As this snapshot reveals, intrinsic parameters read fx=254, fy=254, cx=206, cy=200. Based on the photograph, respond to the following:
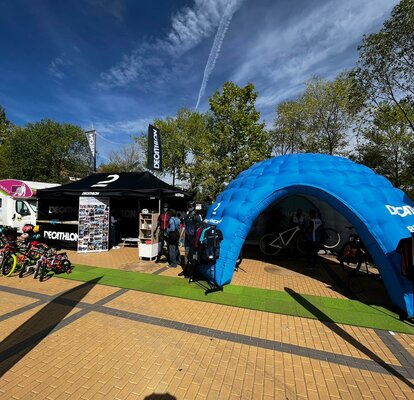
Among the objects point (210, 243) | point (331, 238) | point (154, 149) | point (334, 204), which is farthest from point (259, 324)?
point (154, 149)

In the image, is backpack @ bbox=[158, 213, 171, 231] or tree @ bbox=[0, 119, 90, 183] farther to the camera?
tree @ bbox=[0, 119, 90, 183]

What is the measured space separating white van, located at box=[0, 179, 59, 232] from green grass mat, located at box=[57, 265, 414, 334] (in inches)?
415

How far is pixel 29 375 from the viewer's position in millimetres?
3213

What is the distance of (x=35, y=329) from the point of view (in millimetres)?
4309

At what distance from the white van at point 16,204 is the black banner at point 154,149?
7.64m

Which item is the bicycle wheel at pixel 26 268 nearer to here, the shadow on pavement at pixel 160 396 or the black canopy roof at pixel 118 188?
the black canopy roof at pixel 118 188

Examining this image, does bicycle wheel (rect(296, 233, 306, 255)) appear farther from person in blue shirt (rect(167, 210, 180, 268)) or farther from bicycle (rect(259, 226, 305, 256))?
person in blue shirt (rect(167, 210, 180, 268))

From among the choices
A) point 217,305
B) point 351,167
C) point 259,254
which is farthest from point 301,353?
point 259,254

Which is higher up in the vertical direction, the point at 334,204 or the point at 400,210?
the point at 334,204

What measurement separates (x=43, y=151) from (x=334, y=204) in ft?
118

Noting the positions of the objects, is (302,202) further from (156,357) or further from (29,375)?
(29,375)

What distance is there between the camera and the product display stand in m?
9.36

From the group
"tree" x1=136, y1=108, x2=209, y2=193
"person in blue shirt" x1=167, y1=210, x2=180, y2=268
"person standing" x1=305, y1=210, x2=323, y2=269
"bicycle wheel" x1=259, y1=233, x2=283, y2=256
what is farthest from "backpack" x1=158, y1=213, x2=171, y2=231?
"tree" x1=136, y1=108, x2=209, y2=193

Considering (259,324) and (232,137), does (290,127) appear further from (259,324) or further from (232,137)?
(259,324)
